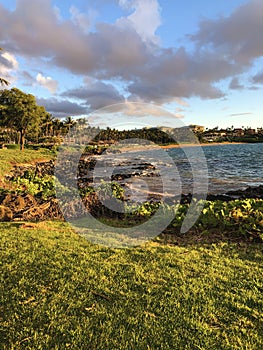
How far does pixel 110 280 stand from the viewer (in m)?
4.53

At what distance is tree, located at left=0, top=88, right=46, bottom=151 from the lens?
149 ft

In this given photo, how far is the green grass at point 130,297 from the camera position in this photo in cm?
323

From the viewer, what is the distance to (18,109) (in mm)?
44938

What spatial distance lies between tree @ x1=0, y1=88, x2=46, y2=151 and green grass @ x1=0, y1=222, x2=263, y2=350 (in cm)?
4476

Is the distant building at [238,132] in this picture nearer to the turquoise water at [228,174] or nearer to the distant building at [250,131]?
the distant building at [250,131]

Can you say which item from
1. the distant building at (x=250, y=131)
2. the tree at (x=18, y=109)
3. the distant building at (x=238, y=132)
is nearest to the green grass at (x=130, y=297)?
the tree at (x=18, y=109)

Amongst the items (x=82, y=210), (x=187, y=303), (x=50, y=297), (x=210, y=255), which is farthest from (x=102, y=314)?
(x=82, y=210)

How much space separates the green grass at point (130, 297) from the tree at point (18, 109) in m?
44.8

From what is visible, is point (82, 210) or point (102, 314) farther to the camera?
point (82, 210)

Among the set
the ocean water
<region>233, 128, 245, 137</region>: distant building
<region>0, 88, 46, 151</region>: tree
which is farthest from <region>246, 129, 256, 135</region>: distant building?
<region>0, 88, 46, 151</region>: tree

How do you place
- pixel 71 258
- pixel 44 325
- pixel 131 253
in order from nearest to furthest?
pixel 44 325
pixel 71 258
pixel 131 253

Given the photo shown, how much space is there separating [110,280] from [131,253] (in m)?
1.35

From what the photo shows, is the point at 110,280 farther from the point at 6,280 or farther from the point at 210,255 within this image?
the point at 210,255

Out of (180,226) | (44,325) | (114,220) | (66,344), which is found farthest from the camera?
(114,220)
